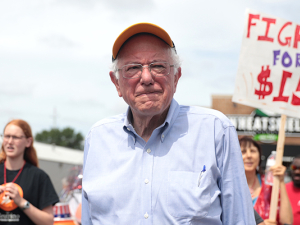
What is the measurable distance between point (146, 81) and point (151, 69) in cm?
8

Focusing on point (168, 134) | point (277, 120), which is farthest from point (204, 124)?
point (277, 120)

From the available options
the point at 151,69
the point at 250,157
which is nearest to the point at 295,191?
the point at 250,157

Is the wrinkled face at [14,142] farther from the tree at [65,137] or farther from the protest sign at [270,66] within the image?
the tree at [65,137]

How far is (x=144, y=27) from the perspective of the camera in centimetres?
204

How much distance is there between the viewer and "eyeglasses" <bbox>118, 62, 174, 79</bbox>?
204 cm

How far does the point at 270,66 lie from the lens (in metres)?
4.03

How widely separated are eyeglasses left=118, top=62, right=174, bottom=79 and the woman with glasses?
2.22 metres

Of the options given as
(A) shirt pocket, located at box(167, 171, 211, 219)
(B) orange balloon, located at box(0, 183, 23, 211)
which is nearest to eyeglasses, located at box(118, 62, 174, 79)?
(A) shirt pocket, located at box(167, 171, 211, 219)

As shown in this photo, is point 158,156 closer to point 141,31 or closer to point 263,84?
point 141,31

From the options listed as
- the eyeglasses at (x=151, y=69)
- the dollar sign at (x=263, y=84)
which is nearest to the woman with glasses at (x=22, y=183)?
Answer: the eyeglasses at (x=151, y=69)

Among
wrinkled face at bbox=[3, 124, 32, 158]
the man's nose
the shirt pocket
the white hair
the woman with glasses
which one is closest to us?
the shirt pocket

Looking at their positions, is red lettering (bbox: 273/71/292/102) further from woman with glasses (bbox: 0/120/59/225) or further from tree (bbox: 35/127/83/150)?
tree (bbox: 35/127/83/150)

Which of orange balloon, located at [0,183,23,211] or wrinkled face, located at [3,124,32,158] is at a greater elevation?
wrinkled face, located at [3,124,32,158]

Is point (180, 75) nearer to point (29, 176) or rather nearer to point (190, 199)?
point (190, 199)
